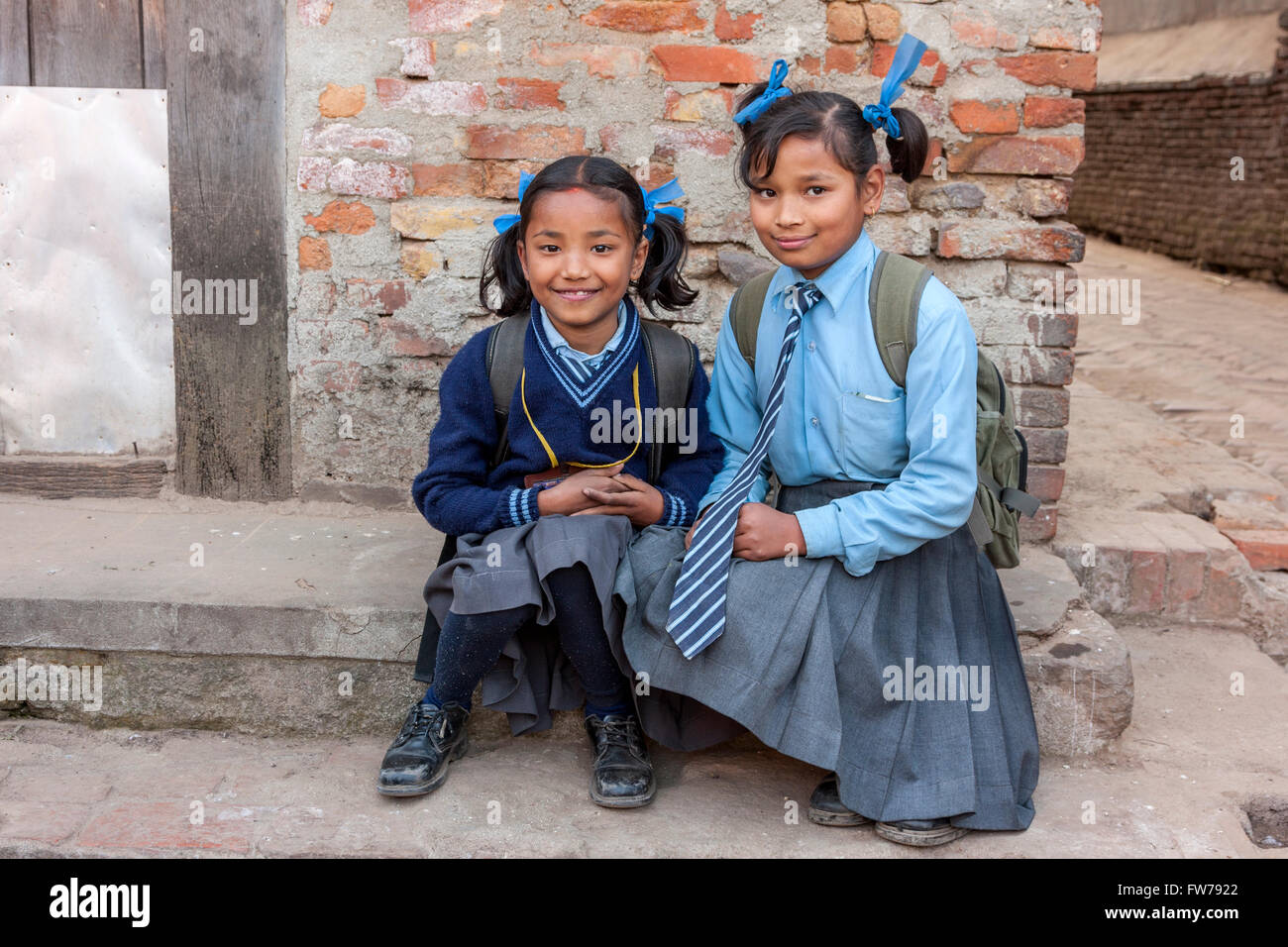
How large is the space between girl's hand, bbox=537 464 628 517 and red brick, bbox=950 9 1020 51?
157cm

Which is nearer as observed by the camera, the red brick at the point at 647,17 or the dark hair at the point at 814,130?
the dark hair at the point at 814,130

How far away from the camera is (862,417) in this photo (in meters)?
2.29

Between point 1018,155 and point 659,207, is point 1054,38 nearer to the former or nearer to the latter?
point 1018,155

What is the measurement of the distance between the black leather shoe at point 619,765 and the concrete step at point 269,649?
215 millimetres

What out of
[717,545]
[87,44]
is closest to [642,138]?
[717,545]

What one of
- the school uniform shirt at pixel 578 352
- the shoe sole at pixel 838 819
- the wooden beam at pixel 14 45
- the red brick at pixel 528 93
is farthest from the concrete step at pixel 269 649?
the wooden beam at pixel 14 45

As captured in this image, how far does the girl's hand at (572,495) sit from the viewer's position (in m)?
2.33

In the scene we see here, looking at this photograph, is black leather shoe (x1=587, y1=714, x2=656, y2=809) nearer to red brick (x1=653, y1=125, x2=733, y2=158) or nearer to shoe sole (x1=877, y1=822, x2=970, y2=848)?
shoe sole (x1=877, y1=822, x2=970, y2=848)

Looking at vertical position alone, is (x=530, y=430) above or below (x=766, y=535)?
above

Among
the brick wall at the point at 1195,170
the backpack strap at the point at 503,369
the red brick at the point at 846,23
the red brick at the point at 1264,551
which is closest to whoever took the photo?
the backpack strap at the point at 503,369

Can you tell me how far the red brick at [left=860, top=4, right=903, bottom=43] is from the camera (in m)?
3.01

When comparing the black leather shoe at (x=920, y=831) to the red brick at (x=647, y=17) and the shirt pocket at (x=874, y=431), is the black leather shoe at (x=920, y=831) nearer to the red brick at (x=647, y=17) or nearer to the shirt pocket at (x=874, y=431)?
the shirt pocket at (x=874, y=431)

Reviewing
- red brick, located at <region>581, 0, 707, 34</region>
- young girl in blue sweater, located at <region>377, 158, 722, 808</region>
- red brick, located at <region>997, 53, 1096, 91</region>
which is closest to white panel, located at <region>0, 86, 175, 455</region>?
red brick, located at <region>581, 0, 707, 34</region>

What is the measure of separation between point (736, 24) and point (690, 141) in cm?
31
